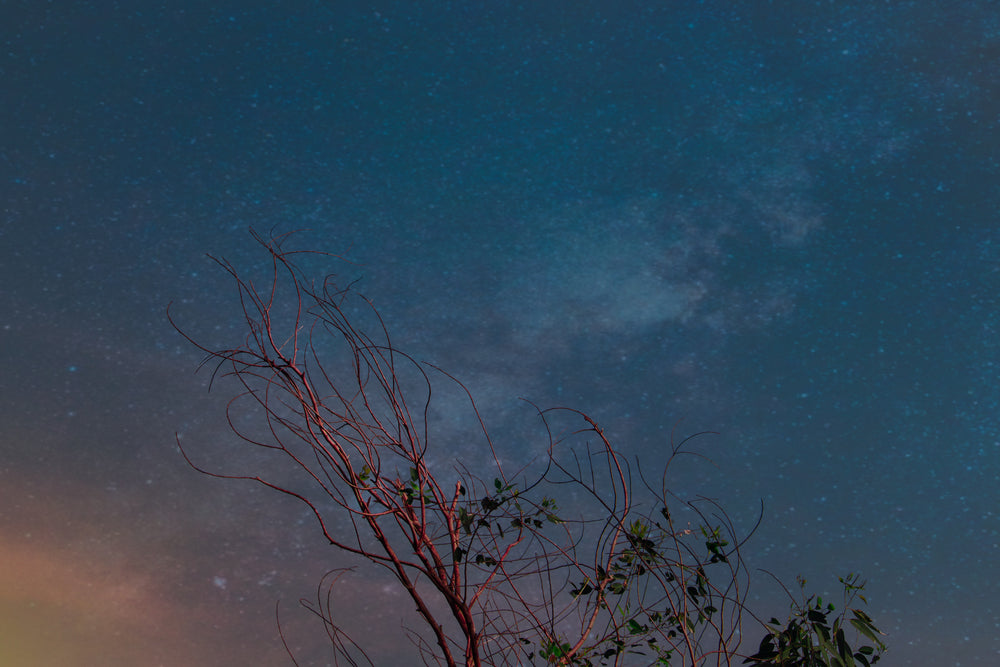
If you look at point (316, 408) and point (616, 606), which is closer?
point (316, 408)

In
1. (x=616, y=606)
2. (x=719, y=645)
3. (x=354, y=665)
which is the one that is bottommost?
(x=354, y=665)

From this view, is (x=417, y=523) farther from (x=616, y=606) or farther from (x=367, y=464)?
(x=616, y=606)

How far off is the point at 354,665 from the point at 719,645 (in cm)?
99

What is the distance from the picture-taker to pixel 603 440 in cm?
187

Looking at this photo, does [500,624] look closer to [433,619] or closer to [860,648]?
[433,619]

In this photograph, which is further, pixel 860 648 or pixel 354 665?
pixel 860 648

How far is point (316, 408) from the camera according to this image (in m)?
1.66

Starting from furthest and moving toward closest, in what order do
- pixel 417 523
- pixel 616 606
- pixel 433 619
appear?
pixel 616 606, pixel 417 523, pixel 433 619

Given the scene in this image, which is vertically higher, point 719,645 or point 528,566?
point 528,566

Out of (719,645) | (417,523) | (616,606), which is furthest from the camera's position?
(616,606)

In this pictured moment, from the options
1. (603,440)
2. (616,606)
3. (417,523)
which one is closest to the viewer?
(417,523)

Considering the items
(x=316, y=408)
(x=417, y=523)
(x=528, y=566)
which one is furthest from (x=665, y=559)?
(x=316, y=408)

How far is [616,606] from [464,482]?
623mm

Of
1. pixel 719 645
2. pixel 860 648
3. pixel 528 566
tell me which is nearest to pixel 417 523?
pixel 528 566
